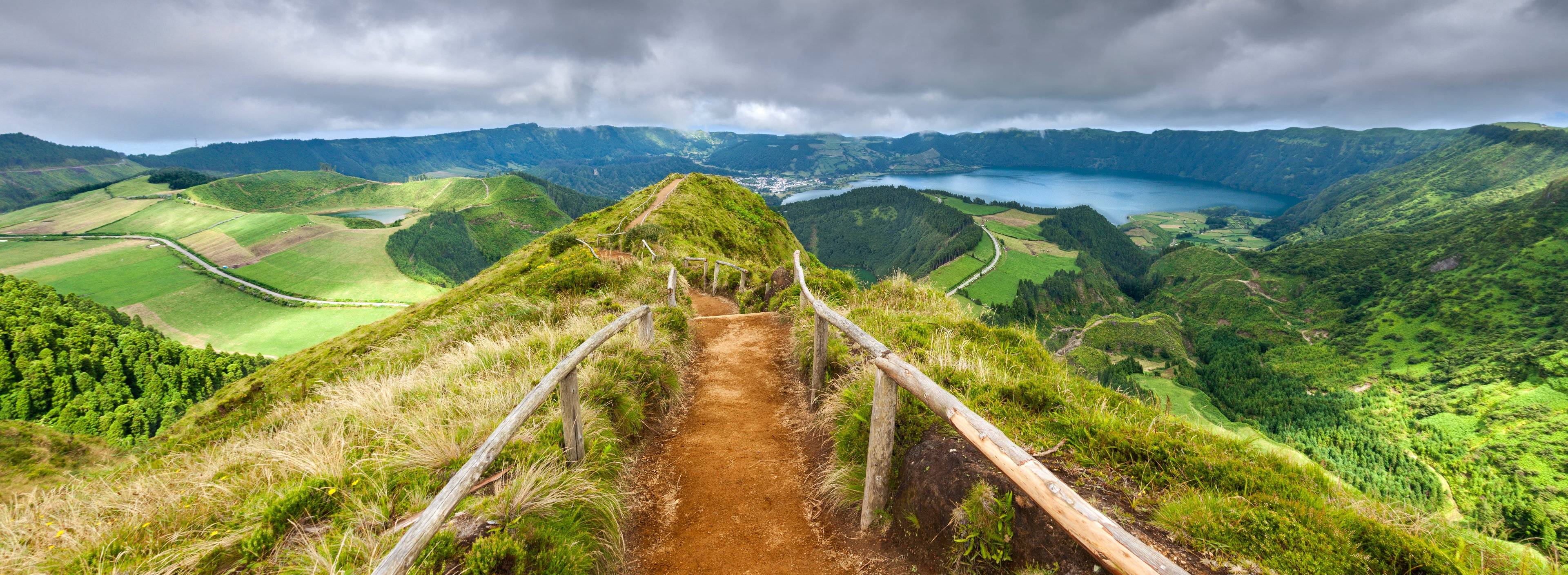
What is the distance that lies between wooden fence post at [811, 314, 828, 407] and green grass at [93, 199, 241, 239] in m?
215

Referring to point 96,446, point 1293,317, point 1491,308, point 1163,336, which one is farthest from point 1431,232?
point 96,446

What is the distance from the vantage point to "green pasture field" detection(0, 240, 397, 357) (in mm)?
87500

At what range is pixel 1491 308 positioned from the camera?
97.1 metres

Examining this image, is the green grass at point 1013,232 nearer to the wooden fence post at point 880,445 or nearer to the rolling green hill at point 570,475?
the rolling green hill at point 570,475

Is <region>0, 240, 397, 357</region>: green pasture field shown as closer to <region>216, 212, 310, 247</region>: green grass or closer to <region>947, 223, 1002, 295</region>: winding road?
<region>216, 212, 310, 247</region>: green grass

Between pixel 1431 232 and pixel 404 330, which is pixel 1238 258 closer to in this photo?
pixel 1431 232

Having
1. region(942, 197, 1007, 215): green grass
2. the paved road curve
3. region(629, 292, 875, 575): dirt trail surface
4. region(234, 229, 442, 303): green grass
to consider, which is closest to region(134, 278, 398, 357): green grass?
the paved road curve

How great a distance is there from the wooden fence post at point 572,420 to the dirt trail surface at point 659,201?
75.6 feet

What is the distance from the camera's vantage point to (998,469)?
3.52 m

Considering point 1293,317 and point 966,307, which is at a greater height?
point 966,307

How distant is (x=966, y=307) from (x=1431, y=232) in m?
211

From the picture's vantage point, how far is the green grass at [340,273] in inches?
4203

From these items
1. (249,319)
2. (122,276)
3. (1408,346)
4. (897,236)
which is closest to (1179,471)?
(249,319)

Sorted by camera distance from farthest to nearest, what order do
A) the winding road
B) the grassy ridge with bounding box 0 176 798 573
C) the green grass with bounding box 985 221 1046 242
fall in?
1. the green grass with bounding box 985 221 1046 242
2. the winding road
3. the grassy ridge with bounding box 0 176 798 573
